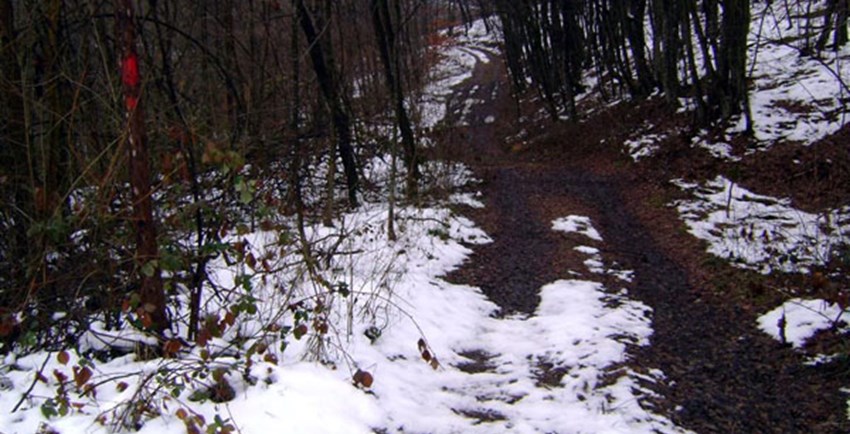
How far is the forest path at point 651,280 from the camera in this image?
5.07 m

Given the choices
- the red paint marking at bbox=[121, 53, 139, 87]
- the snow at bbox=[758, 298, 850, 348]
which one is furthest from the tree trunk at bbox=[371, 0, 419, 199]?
the red paint marking at bbox=[121, 53, 139, 87]

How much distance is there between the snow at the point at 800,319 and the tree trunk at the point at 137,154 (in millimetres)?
5831

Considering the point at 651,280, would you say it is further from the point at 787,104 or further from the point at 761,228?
the point at 787,104

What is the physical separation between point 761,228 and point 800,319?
12.8 ft

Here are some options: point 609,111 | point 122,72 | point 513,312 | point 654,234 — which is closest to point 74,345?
point 122,72

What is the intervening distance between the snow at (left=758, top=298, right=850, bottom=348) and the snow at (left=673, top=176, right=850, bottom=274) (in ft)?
4.48

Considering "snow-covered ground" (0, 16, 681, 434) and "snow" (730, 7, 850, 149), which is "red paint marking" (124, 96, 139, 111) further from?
"snow" (730, 7, 850, 149)

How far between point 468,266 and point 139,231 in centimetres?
584

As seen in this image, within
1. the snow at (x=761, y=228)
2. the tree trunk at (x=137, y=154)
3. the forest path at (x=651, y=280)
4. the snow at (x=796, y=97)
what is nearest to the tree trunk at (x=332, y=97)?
the forest path at (x=651, y=280)

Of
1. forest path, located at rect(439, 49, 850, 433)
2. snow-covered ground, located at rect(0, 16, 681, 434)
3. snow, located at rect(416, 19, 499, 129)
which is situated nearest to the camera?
snow-covered ground, located at rect(0, 16, 681, 434)

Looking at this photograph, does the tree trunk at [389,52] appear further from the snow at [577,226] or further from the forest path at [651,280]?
the snow at [577,226]

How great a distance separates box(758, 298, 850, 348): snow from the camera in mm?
6289

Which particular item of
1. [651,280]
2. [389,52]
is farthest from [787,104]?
[389,52]

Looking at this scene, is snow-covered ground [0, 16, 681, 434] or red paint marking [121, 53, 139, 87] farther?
red paint marking [121, 53, 139, 87]
